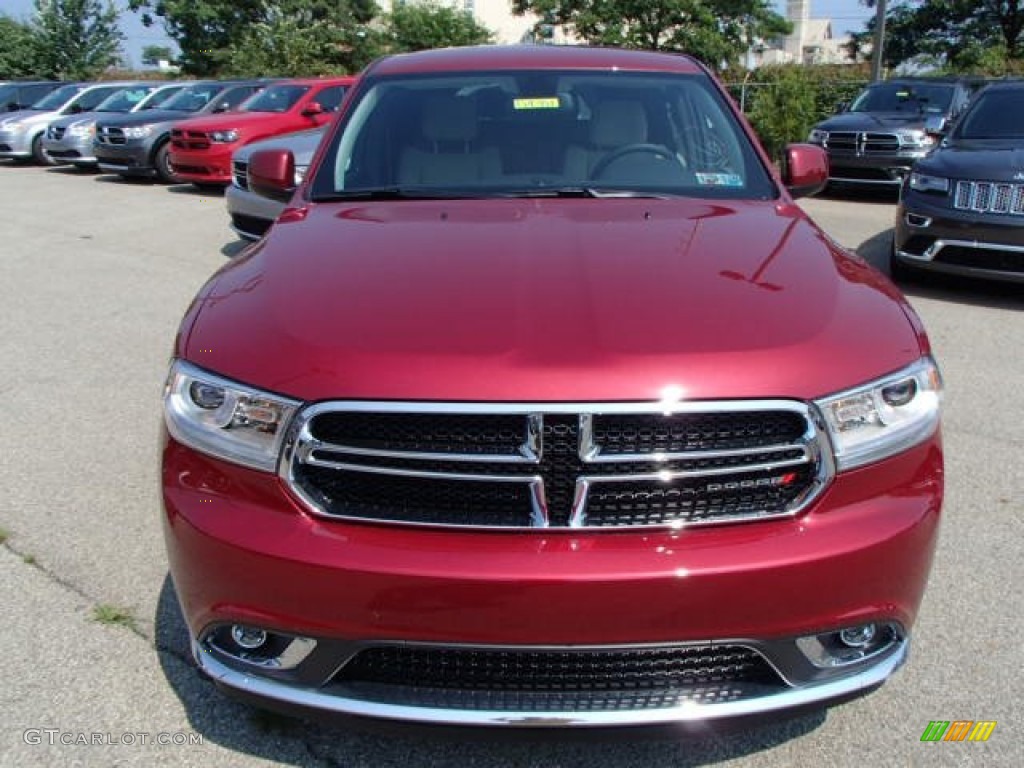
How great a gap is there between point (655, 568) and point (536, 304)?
2.29 ft

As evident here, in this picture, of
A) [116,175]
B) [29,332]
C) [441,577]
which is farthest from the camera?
[116,175]

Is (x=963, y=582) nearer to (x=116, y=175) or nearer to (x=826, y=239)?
(x=826, y=239)

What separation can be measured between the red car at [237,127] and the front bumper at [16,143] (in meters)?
7.55

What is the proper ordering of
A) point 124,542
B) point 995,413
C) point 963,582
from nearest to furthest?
point 963,582
point 124,542
point 995,413

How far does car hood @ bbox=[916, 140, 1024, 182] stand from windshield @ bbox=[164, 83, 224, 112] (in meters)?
13.4

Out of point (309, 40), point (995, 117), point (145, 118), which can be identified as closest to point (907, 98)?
point (995, 117)

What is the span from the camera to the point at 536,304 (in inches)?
87.4

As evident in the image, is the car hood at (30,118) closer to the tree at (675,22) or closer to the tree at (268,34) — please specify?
the tree at (268,34)

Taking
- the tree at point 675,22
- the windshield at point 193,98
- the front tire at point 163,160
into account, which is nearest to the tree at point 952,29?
the tree at point 675,22

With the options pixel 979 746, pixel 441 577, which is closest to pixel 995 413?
pixel 979 746

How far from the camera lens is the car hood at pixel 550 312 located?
1979 mm

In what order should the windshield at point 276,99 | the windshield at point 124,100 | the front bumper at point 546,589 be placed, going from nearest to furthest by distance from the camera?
1. the front bumper at point 546,589
2. the windshield at point 276,99
3. the windshield at point 124,100

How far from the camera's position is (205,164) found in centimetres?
1370

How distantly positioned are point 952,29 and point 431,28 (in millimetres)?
Answer: 20757
